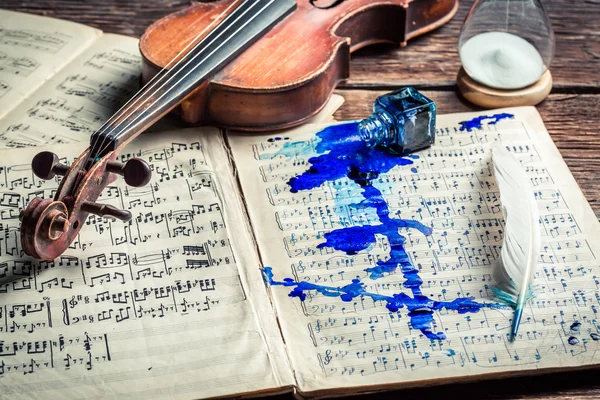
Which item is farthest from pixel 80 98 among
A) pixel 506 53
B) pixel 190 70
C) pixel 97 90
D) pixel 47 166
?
pixel 506 53

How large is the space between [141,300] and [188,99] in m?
0.40

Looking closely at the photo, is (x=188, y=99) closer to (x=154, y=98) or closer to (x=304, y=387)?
(x=154, y=98)

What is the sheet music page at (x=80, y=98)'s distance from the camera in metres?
1.44

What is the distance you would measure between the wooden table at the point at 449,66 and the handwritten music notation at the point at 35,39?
92 millimetres

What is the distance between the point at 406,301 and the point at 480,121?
0.45 m

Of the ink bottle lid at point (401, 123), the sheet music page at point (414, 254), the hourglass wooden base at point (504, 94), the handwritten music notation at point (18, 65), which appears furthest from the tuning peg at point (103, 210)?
the hourglass wooden base at point (504, 94)

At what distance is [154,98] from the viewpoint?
4.29ft

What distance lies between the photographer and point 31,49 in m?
1.64

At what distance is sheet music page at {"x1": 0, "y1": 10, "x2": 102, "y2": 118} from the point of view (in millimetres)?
1546

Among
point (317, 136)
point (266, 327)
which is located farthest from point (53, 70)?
point (266, 327)

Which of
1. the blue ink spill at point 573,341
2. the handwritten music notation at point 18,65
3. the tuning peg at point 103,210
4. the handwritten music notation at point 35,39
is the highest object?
the tuning peg at point 103,210

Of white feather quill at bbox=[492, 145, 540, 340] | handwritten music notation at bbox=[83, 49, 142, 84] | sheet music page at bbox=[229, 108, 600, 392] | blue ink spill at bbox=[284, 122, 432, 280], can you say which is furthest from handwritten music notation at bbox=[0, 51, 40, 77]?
white feather quill at bbox=[492, 145, 540, 340]

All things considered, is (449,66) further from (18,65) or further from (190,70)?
(18,65)

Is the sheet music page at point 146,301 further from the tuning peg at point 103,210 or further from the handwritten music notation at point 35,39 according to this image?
the handwritten music notation at point 35,39
